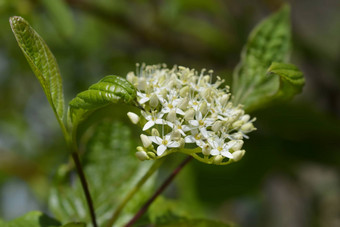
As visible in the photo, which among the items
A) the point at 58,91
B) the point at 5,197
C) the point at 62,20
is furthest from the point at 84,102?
the point at 5,197

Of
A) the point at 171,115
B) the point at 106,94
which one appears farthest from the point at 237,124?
the point at 106,94

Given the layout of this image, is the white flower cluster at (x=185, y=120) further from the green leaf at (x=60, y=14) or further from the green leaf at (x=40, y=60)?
the green leaf at (x=60, y=14)

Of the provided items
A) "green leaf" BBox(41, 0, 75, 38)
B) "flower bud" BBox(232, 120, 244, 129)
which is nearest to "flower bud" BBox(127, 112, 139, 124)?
"flower bud" BBox(232, 120, 244, 129)

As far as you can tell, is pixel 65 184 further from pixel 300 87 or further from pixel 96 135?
pixel 300 87

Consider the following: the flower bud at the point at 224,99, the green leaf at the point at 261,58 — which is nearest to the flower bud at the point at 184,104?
the flower bud at the point at 224,99

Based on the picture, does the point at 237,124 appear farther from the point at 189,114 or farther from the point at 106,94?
the point at 106,94

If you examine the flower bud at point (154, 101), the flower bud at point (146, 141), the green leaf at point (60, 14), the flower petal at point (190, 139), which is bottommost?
the flower petal at point (190, 139)
